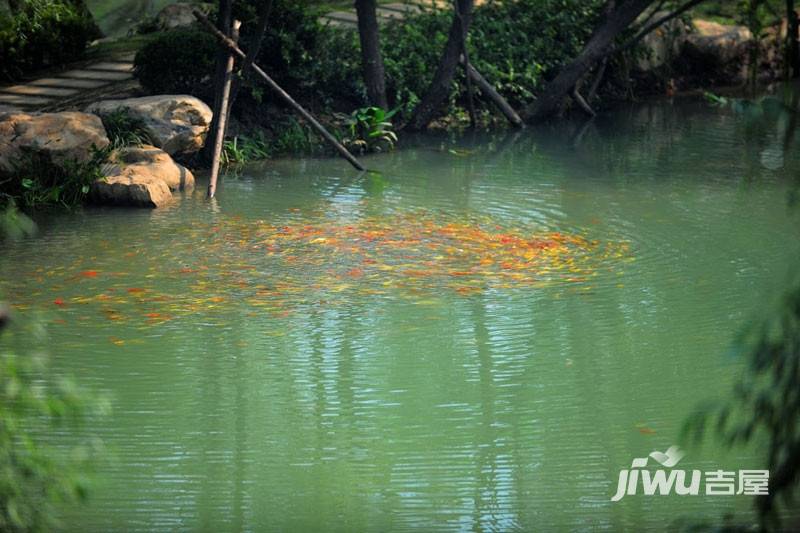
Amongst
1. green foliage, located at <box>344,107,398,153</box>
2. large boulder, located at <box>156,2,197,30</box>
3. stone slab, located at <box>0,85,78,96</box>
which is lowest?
green foliage, located at <box>344,107,398,153</box>

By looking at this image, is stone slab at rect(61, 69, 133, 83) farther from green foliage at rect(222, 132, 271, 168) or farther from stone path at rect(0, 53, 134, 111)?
green foliage at rect(222, 132, 271, 168)

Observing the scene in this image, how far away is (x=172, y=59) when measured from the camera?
15008 millimetres

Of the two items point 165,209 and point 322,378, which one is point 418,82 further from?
point 322,378

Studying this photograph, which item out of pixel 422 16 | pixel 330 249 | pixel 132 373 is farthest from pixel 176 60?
A: pixel 132 373

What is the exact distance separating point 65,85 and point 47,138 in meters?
3.35

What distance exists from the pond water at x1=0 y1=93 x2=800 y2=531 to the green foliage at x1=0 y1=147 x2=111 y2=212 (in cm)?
61

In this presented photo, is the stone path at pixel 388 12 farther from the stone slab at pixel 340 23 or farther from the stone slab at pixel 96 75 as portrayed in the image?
the stone slab at pixel 96 75

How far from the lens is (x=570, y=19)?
18688 millimetres

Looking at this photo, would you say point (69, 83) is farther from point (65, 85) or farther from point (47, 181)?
point (47, 181)

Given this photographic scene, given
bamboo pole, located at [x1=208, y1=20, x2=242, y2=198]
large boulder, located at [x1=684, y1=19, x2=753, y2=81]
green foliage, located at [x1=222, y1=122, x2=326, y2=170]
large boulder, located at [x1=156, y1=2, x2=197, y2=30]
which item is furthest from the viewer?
large boulder, located at [x1=684, y1=19, x2=753, y2=81]

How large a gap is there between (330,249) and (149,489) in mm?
4666

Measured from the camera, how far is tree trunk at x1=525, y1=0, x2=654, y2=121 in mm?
16639

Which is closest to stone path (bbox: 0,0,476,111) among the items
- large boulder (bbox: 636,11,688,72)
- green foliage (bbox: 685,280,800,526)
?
A: large boulder (bbox: 636,11,688,72)

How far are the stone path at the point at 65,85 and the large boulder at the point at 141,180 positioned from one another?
2274mm
